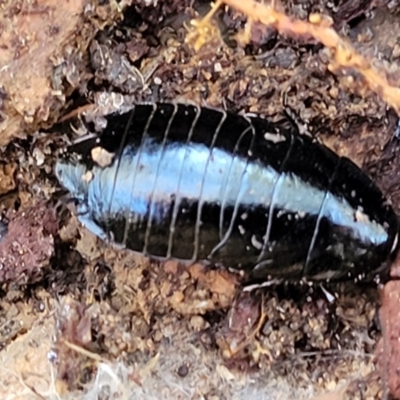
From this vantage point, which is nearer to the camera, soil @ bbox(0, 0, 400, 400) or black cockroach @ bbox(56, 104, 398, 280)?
black cockroach @ bbox(56, 104, 398, 280)

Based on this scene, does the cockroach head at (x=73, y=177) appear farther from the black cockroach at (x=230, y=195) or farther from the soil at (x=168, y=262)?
the soil at (x=168, y=262)

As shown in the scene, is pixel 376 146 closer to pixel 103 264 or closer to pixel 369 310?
pixel 369 310

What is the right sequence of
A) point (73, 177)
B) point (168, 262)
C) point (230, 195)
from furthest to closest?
point (168, 262)
point (73, 177)
point (230, 195)

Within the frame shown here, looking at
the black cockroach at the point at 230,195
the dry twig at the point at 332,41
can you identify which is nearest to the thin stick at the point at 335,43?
the dry twig at the point at 332,41

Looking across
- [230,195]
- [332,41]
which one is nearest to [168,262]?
[230,195]

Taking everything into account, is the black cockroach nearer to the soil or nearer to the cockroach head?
the cockroach head

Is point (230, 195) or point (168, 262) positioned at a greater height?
point (230, 195)

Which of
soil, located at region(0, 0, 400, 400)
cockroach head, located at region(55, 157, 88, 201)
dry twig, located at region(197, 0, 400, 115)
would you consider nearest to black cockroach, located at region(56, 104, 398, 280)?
cockroach head, located at region(55, 157, 88, 201)

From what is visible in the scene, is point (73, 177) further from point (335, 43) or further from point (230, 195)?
point (335, 43)
